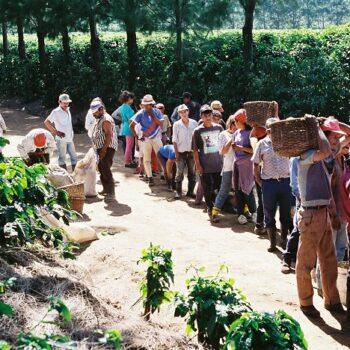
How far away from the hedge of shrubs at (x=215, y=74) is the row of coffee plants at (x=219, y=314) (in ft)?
32.8

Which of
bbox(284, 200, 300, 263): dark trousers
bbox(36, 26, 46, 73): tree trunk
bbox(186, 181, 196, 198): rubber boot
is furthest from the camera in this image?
bbox(36, 26, 46, 73): tree trunk

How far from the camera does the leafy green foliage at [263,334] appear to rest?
142 inches

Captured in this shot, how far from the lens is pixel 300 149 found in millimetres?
5699

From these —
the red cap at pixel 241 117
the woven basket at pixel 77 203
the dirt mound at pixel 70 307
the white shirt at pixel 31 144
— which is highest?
the red cap at pixel 241 117

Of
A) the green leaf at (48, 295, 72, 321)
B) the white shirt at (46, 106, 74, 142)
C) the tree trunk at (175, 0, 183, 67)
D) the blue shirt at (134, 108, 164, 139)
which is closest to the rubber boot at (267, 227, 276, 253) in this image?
the blue shirt at (134, 108, 164, 139)

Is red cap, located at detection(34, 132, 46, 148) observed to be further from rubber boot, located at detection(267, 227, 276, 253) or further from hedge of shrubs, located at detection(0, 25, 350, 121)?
hedge of shrubs, located at detection(0, 25, 350, 121)

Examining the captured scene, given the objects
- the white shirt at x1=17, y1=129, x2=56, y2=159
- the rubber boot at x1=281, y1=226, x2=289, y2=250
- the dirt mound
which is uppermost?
the white shirt at x1=17, y1=129, x2=56, y2=159

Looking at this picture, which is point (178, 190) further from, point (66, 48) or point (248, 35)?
point (66, 48)

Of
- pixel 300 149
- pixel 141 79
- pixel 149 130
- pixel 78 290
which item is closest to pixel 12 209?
pixel 78 290

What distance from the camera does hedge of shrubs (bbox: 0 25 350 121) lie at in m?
14.4

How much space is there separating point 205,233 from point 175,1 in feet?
35.1

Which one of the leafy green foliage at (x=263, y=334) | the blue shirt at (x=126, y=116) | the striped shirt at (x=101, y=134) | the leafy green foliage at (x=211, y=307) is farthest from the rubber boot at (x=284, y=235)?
the blue shirt at (x=126, y=116)

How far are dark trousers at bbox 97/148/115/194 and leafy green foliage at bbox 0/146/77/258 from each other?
4159 millimetres

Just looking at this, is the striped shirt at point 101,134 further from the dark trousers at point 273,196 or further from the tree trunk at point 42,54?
the tree trunk at point 42,54
